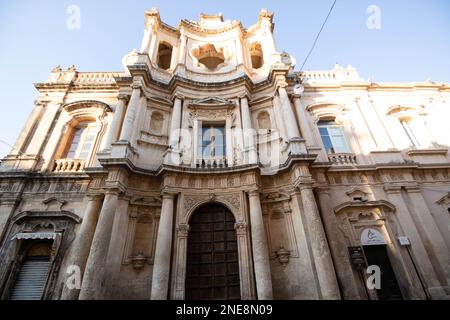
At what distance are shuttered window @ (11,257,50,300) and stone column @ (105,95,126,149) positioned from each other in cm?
460

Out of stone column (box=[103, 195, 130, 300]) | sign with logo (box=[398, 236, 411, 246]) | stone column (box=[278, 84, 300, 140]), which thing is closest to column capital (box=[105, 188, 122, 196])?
stone column (box=[103, 195, 130, 300])

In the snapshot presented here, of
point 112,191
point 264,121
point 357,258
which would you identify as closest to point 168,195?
point 112,191

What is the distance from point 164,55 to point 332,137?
38.3ft

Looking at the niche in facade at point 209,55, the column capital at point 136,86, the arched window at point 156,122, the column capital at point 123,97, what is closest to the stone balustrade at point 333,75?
the niche in facade at point 209,55

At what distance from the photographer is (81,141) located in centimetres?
1092

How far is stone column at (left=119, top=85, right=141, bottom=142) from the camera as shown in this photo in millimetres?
9688

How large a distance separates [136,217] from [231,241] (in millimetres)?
3561

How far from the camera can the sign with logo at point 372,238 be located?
8.55 meters

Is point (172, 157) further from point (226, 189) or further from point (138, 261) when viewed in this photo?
point (138, 261)

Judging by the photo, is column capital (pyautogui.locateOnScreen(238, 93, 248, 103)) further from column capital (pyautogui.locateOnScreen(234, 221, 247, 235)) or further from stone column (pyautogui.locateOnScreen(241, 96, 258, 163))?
column capital (pyautogui.locateOnScreen(234, 221, 247, 235))
